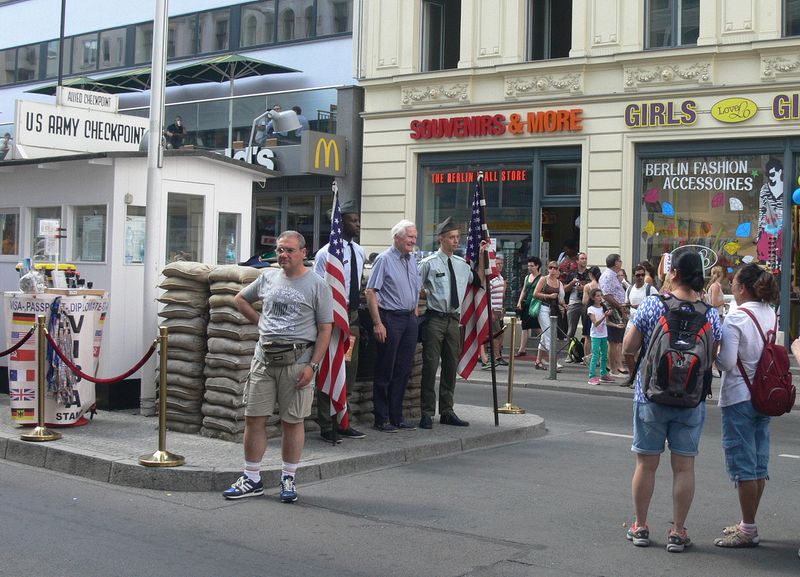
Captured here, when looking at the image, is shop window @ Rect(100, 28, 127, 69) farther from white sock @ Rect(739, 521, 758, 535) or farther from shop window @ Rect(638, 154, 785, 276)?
white sock @ Rect(739, 521, 758, 535)

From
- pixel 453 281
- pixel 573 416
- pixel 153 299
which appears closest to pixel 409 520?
pixel 453 281

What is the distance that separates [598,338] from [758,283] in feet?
31.7

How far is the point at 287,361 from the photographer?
23.9ft

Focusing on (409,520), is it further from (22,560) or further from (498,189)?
(498,189)

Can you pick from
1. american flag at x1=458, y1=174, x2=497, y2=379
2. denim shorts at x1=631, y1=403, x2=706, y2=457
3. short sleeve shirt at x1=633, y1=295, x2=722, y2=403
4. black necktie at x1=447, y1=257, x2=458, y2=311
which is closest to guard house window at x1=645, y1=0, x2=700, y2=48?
american flag at x1=458, y1=174, x2=497, y2=379

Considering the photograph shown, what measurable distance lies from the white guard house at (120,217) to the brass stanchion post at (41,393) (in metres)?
1.21

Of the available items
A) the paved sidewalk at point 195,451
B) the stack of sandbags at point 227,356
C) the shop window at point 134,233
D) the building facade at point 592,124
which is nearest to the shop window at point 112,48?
the building facade at point 592,124

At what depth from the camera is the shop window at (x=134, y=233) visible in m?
10.4

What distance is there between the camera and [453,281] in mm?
9891

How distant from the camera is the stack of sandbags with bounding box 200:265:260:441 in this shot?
28.8 feet

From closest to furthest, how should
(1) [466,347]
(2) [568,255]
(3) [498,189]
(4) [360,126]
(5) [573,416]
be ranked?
(1) [466,347] < (5) [573,416] < (2) [568,255] < (3) [498,189] < (4) [360,126]

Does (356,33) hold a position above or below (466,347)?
above

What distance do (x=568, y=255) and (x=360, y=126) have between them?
6.31 metres

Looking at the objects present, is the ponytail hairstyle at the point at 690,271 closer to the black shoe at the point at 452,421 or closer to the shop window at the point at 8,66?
the black shoe at the point at 452,421
